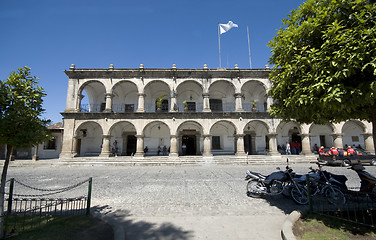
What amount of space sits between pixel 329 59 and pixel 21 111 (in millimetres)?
6568

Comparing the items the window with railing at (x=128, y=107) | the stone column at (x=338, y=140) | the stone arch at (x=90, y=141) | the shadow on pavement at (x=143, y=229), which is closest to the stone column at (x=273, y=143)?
the stone column at (x=338, y=140)

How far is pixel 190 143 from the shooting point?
70.6 feet

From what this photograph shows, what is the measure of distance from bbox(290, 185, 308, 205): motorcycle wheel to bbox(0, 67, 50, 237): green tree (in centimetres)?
699

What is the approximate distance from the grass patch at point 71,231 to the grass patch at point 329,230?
3.75 m

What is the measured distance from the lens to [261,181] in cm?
583

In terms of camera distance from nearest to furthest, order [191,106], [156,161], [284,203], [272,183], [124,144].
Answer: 1. [284,203]
2. [272,183]
3. [156,161]
4. [124,144]
5. [191,106]

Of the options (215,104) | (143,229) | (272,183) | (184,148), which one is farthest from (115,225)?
(215,104)

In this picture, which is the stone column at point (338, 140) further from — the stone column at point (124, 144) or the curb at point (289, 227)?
the stone column at point (124, 144)

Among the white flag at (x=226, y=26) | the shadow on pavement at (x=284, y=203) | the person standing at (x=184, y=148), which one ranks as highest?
the white flag at (x=226, y=26)

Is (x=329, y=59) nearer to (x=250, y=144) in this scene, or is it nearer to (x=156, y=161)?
(x=156, y=161)

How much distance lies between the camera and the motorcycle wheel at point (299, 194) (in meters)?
5.23

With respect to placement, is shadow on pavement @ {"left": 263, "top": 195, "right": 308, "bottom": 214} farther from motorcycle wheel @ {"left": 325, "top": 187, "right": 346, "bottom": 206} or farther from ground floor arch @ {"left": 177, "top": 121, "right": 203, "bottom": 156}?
ground floor arch @ {"left": 177, "top": 121, "right": 203, "bottom": 156}

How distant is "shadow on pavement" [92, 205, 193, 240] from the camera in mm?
3367

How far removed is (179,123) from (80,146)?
39.0ft
